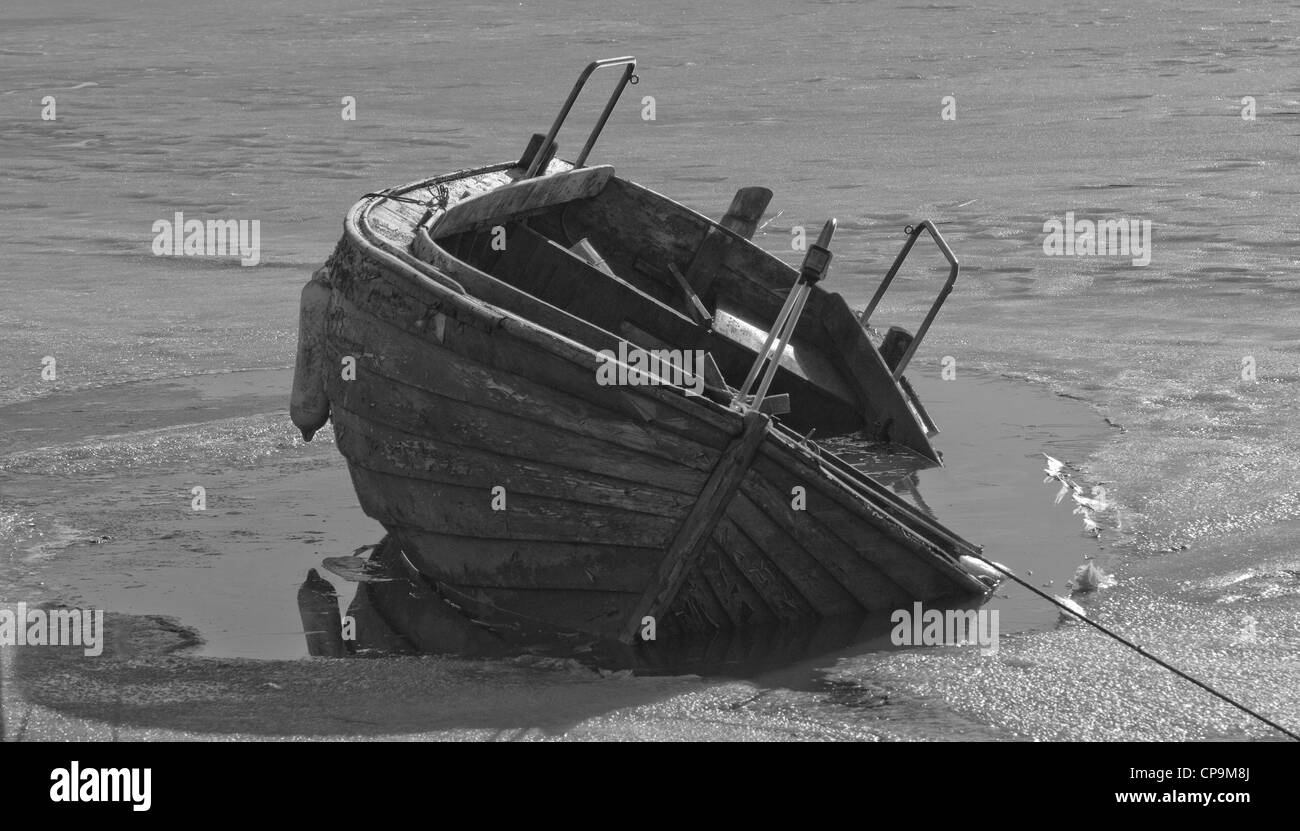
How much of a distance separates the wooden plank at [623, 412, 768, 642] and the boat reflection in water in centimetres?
18

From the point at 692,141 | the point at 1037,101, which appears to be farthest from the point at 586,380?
the point at 1037,101

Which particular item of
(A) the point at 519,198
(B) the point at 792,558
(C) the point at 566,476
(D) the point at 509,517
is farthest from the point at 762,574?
(A) the point at 519,198

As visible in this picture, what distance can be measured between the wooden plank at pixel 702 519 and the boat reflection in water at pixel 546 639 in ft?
0.60

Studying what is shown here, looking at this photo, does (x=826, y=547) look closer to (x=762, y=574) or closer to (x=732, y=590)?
(x=762, y=574)

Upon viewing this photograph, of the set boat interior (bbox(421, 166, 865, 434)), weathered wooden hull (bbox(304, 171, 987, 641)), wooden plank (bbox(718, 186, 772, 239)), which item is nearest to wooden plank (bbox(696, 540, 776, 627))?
weathered wooden hull (bbox(304, 171, 987, 641))

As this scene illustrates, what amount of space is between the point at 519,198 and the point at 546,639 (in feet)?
10.9

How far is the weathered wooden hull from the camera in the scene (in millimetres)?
5777

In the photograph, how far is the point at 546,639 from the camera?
6.08m

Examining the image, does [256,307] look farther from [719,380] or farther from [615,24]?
[615,24]

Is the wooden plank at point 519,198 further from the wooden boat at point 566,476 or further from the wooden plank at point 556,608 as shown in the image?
the wooden plank at point 556,608

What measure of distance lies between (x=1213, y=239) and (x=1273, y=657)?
30.2ft

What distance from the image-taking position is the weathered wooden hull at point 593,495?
5777mm

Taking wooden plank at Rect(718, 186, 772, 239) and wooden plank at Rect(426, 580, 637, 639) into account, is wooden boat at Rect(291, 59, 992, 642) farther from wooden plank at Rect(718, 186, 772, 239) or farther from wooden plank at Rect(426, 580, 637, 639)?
wooden plank at Rect(718, 186, 772, 239)

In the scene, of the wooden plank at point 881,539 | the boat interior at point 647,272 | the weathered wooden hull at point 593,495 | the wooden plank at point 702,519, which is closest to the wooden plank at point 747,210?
the boat interior at point 647,272
